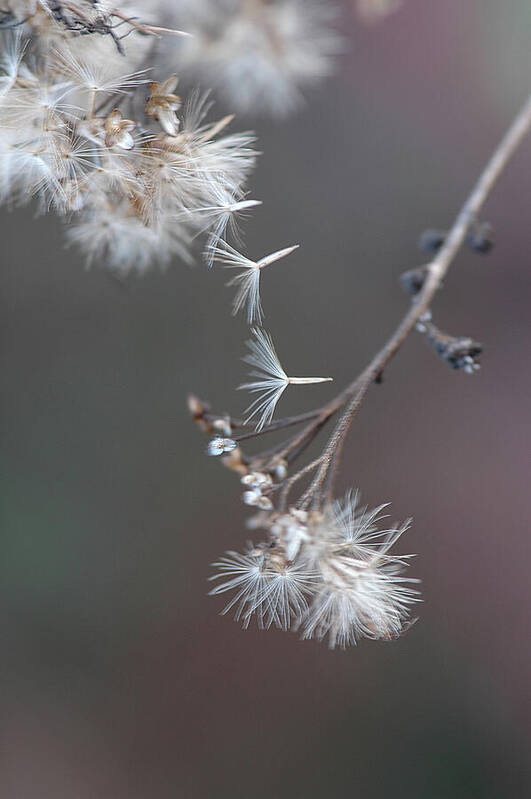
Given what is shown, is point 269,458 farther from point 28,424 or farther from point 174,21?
point 28,424

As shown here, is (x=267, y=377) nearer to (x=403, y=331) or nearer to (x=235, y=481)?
(x=403, y=331)

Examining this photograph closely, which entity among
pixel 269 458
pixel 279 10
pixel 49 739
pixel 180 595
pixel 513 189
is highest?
pixel 513 189

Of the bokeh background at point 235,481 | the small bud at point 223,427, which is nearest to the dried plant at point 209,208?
the small bud at point 223,427

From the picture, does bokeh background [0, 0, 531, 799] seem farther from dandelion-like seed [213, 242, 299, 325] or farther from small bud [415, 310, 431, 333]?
dandelion-like seed [213, 242, 299, 325]

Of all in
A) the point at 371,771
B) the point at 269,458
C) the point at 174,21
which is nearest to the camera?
the point at 269,458

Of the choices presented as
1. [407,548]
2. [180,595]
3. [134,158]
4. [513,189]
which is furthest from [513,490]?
[134,158]

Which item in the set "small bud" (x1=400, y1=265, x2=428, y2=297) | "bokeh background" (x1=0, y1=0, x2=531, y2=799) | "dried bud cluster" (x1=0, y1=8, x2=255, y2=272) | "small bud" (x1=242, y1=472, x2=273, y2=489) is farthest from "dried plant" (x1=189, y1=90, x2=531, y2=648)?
"bokeh background" (x1=0, y1=0, x2=531, y2=799)

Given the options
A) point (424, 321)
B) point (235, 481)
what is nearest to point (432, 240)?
point (424, 321)

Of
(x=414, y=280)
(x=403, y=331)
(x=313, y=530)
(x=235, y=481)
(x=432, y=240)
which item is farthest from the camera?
(x=235, y=481)
